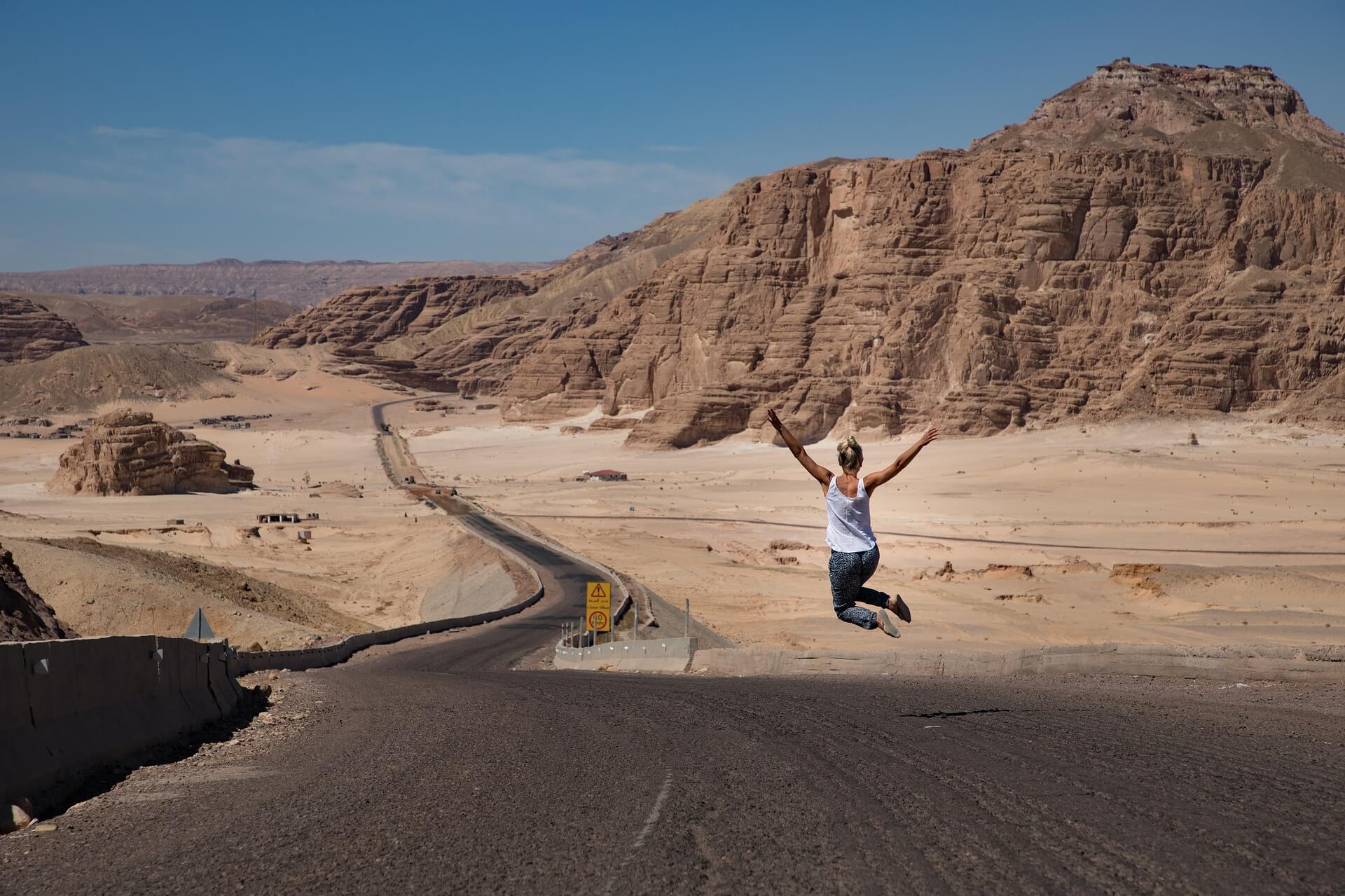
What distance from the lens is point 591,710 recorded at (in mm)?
11523

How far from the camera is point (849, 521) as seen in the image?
922 cm

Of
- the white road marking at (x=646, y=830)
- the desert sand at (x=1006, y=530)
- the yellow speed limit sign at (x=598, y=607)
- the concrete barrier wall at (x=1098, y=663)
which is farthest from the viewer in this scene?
the desert sand at (x=1006, y=530)

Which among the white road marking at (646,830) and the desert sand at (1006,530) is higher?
the white road marking at (646,830)

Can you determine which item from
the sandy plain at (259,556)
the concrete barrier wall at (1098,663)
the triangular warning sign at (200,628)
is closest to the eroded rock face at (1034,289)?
the sandy plain at (259,556)

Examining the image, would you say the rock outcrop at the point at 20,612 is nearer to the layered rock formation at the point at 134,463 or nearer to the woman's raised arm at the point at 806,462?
the woman's raised arm at the point at 806,462

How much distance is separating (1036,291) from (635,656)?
7404 centimetres

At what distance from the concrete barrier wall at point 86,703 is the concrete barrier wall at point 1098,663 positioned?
893 cm

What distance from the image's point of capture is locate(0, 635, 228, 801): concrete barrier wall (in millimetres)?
6867

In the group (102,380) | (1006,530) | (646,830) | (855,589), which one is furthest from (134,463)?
(102,380)

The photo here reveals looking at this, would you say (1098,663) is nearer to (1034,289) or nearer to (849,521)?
(849,521)

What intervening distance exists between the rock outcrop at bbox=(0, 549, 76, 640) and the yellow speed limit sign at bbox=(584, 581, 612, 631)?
10620mm

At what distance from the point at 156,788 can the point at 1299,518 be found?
194 feet

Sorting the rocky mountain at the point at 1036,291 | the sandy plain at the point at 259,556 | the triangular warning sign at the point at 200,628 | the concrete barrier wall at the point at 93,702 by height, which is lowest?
the sandy plain at the point at 259,556

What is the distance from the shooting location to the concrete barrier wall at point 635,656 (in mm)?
20641
